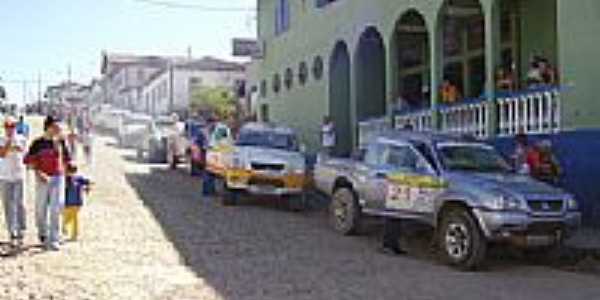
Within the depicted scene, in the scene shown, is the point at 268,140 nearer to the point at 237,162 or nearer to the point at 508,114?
the point at 237,162

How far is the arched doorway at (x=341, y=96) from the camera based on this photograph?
2492 centimetres

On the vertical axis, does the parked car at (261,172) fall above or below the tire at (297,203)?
above

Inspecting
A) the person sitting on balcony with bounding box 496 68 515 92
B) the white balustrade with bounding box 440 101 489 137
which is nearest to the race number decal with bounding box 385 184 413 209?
the white balustrade with bounding box 440 101 489 137

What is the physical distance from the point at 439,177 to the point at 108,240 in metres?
4.87

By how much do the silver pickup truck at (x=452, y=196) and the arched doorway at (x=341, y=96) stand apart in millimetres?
9629

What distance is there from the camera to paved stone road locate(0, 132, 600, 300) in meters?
9.64

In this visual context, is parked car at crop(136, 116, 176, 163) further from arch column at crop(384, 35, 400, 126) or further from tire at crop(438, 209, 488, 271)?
tire at crop(438, 209, 488, 271)

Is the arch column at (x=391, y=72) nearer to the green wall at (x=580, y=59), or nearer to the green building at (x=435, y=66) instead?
the green building at (x=435, y=66)

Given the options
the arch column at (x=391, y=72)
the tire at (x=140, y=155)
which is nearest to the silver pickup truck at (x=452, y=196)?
the arch column at (x=391, y=72)

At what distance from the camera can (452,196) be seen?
12.0 metres

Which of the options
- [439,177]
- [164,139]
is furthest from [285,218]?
[164,139]

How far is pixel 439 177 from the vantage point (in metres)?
12.4

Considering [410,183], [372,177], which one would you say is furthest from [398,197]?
[372,177]

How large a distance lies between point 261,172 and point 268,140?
184 centimetres
